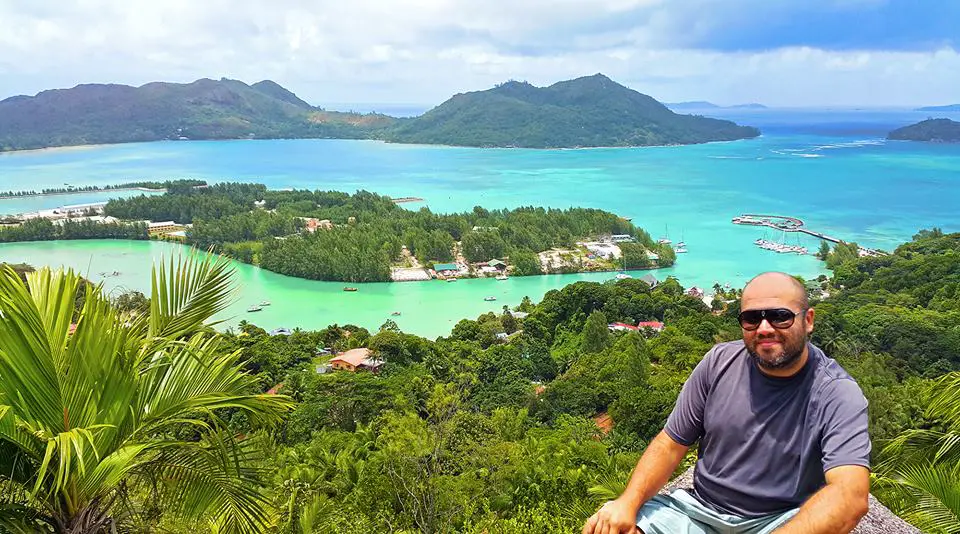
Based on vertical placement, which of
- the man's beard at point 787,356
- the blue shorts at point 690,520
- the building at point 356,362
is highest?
the man's beard at point 787,356

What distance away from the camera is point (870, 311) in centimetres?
1728

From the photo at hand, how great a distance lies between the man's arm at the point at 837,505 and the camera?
1299 mm

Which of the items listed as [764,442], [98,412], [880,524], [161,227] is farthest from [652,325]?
[161,227]

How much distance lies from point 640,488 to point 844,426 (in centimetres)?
51

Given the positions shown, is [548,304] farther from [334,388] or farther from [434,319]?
[334,388]

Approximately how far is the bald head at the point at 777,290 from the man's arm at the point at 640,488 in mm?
434

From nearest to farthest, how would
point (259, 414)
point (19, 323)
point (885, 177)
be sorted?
1. point (19, 323)
2. point (259, 414)
3. point (885, 177)

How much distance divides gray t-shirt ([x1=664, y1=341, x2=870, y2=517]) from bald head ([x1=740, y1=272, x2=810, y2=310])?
125 mm

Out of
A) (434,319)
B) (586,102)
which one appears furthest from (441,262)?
(586,102)

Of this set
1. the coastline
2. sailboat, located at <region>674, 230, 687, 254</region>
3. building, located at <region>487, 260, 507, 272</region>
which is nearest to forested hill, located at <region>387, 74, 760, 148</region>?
the coastline

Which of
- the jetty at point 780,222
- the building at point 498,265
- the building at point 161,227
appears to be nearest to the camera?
the building at point 498,265

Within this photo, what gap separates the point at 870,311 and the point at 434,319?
13.2m

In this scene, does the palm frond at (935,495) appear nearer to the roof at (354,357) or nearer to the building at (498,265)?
the roof at (354,357)

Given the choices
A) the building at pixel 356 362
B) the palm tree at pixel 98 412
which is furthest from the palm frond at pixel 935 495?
the building at pixel 356 362
